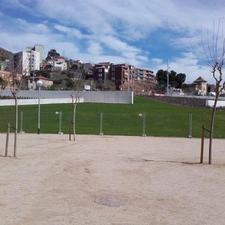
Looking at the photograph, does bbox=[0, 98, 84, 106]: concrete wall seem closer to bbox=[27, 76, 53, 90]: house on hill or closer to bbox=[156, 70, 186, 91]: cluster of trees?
bbox=[27, 76, 53, 90]: house on hill

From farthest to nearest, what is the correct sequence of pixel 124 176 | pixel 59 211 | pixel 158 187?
pixel 124 176 → pixel 158 187 → pixel 59 211

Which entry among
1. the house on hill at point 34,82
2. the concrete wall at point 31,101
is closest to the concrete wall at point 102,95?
the concrete wall at point 31,101

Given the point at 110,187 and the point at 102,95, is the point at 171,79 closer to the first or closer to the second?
the point at 102,95

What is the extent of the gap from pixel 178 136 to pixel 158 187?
54.6ft

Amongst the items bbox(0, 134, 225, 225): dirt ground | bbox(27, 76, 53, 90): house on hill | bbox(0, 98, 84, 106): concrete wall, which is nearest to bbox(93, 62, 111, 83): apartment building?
bbox(27, 76, 53, 90): house on hill

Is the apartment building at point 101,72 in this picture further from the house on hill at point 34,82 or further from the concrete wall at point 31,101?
the concrete wall at point 31,101

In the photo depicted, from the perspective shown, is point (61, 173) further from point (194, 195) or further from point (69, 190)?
point (194, 195)

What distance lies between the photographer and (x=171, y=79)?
197000 mm

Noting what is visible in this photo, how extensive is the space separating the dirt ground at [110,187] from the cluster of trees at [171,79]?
171 meters

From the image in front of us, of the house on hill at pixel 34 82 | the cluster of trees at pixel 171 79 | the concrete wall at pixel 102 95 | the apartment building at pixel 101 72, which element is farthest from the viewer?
the cluster of trees at pixel 171 79

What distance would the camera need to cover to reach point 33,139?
24.4 metres

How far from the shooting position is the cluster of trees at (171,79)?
190250mm

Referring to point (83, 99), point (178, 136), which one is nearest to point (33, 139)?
point (178, 136)

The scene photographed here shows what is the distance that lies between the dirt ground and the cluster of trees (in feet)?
560
